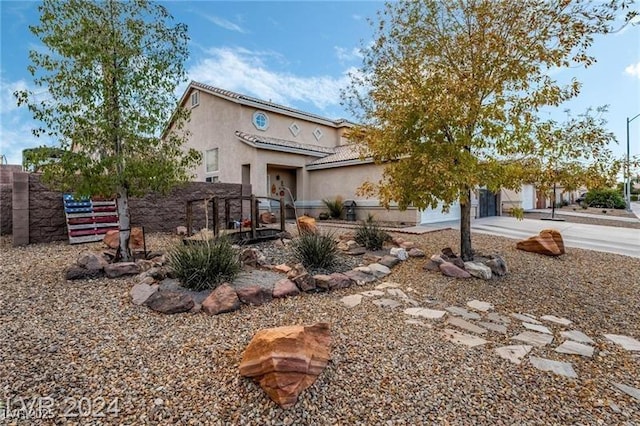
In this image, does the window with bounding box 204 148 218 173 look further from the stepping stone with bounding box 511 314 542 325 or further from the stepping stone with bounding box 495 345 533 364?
the stepping stone with bounding box 495 345 533 364

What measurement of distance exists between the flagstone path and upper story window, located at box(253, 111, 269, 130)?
42.4 feet

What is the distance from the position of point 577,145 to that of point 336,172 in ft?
35.2

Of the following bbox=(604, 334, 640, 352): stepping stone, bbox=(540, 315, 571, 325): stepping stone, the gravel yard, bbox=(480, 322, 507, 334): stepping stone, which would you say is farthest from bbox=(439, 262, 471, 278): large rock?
bbox=(604, 334, 640, 352): stepping stone

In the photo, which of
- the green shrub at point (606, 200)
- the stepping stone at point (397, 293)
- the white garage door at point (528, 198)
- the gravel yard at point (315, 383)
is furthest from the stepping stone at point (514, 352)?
the green shrub at point (606, 200)

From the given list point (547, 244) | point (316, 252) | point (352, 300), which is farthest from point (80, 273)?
point (547, 244)

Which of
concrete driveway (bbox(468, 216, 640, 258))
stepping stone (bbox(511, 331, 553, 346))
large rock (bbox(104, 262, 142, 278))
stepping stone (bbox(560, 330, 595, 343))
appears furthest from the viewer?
concrete driveway (bbox(468, 216, 640, 258))

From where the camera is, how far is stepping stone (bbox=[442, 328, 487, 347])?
3.48 m

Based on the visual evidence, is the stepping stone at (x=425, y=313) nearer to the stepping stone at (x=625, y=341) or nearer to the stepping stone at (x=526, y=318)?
the stepping stone at (x=526, y=318)

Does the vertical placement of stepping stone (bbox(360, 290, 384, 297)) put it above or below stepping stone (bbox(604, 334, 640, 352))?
above

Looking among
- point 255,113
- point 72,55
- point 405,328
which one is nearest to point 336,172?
point 255,113

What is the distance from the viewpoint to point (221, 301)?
4047 mm

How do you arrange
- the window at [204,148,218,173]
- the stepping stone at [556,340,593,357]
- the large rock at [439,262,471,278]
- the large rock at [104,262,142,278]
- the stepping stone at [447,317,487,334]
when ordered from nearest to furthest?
the stepping stone at [556,340,593,357], the stepping stone at [447,317,487,334], the large rock at [104,262,142,278], the large rock at [439,262,471,278], the window at [204,148,218,173]

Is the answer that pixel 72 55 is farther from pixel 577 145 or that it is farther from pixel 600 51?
pixel 600 51

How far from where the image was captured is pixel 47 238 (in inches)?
315
